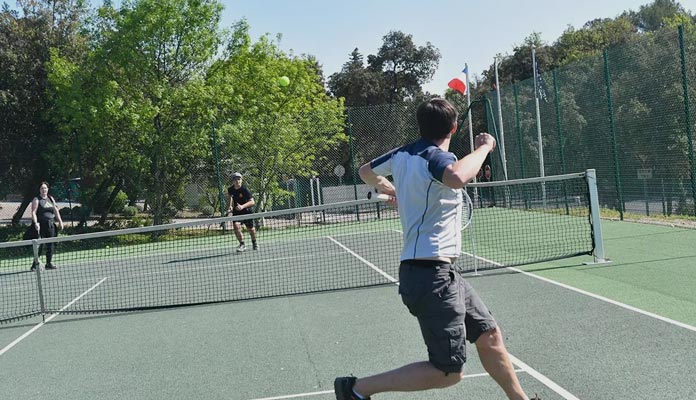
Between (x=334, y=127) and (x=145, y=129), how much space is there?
5919mm

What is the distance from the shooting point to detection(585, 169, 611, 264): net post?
321 inches

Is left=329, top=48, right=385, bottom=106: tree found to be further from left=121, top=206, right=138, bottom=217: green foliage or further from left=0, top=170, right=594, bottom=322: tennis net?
left=0, top=170, right=594, bottom=322: tennis net

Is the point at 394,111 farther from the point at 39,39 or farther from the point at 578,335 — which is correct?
the point at 578,335

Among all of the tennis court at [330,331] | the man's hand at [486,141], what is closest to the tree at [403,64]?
the tennis court at [330,331]

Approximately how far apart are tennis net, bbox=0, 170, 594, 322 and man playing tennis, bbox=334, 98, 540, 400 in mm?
3543

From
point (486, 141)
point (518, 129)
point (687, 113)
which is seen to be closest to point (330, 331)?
point (486, 141)

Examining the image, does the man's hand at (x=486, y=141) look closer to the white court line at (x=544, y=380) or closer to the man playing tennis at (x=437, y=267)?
the man playing tennis at (x=437, y=267)

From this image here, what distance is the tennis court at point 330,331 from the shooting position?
4.41m

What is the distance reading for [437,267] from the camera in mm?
3080

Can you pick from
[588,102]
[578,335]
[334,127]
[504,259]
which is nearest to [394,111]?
[334,127]

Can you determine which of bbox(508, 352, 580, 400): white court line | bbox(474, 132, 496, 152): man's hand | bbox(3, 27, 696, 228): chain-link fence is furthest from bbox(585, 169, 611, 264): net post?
bbox(474, 132, 496, 152): man's hand

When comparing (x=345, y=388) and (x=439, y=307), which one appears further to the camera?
(x=345, y=388)

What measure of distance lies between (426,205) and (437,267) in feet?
1.01

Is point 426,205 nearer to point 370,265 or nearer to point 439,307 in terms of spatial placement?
point 439,307
